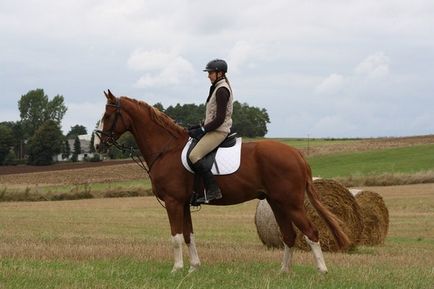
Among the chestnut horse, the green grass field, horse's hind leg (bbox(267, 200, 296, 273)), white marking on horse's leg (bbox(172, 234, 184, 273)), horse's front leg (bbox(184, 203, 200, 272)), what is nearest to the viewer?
white marking on horse's leg (bbox(172, 234, 184, 273))

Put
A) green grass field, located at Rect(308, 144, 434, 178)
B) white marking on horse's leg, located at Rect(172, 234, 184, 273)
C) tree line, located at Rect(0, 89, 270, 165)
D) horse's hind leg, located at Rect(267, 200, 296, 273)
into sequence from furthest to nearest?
tree line, located at Rect(0, 89, 270, 165)
green grass field, located at Rect(308, 144, 434, 178)
horse's hind leg, located at Rect(267, 200, 296, 273)
white marking on horse's leg, located at Rect(172, 234, 184, 273)

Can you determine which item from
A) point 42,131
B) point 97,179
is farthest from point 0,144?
point 97,179

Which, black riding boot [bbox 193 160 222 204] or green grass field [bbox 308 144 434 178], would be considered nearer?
black riding boot [bbox 193 160 222 204]

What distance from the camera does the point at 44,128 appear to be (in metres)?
88.9

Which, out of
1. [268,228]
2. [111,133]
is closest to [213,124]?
[111,133]

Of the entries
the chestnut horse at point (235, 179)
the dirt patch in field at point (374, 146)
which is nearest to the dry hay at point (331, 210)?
the chestnut horse at point (235, 179)

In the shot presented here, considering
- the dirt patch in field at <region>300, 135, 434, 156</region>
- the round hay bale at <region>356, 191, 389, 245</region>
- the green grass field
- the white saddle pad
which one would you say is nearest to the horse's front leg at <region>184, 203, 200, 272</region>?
the white saddle pad

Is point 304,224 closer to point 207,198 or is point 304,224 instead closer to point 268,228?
point 207,198

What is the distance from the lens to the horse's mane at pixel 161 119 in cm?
1061

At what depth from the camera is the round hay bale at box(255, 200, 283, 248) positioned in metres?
14.5

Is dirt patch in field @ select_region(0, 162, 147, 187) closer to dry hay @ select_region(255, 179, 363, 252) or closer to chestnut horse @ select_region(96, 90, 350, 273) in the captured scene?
dry hay @ select_region(255, 179, 363, 252)

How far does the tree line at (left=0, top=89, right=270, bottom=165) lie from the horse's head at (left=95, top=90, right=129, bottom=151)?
157ft

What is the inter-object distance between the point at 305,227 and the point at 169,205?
2.14 m

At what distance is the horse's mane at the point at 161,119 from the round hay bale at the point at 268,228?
4712 mm
